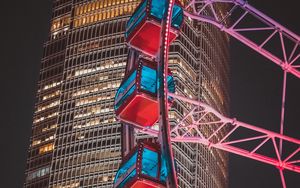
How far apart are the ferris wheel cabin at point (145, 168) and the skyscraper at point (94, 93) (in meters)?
101

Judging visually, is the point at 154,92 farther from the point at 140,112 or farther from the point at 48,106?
the point at 48,106

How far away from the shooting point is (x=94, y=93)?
14862 cm

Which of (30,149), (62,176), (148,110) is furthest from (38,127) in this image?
(148,110)

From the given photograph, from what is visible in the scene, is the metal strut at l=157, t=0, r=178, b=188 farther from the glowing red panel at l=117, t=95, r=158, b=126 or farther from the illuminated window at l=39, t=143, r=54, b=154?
the illuminated window at l=39, t=143, r=54, b=154

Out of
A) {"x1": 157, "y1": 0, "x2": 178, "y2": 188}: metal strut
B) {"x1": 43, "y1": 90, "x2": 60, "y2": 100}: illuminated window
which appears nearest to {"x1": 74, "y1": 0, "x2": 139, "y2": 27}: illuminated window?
{"x1": 43, "y1": 90, "x2": 60, "y2": 100}: illuminated window

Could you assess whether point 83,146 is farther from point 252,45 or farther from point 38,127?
point 252,45

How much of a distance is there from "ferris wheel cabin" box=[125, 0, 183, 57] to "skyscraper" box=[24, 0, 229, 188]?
95.8 meters

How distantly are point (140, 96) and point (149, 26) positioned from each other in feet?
11.9

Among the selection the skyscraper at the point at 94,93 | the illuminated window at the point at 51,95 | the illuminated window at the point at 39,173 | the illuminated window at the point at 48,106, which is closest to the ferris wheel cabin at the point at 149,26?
the skyscraper at the point at 94,93

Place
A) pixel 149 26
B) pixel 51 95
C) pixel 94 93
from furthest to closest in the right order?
1. pixel 51 95
2. pixel 94 93
3. pixel 149 26

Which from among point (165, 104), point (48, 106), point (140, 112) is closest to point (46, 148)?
point (48, 106)

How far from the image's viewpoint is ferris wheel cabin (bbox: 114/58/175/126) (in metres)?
41.4

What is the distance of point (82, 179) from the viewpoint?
14138cm

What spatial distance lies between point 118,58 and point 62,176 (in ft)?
68.4
